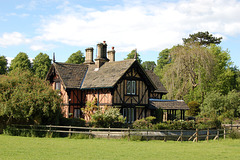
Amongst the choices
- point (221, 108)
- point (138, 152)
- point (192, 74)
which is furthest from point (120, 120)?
point (192, 74)

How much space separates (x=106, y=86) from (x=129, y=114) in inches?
156

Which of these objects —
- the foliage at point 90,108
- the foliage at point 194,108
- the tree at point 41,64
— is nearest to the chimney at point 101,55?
the foliage at point 90,108

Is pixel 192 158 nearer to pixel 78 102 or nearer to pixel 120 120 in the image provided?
pixel 120 120

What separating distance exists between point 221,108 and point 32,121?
87.0 feet

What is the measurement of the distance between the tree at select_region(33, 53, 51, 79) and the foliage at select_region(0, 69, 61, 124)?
112 ft

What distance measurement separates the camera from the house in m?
32.5

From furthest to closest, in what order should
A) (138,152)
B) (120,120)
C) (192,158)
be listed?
(120,120) < (138,152) < (192,158)

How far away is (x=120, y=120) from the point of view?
29.1 m

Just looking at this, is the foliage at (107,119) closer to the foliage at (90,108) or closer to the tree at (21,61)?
the foliage at (90,108)

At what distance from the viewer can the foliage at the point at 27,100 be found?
26.8 metres

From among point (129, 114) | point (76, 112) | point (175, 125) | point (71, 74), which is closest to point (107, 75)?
point (129, 114)

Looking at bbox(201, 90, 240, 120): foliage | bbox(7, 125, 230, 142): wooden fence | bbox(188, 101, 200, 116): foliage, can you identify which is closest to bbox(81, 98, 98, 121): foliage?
bbox(7, 125, 230, 142): wooden fence

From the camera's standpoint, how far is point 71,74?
120 ft

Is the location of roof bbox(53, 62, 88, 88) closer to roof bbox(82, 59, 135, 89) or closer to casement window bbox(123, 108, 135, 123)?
roof bbox(82, 59, 135, 89)
